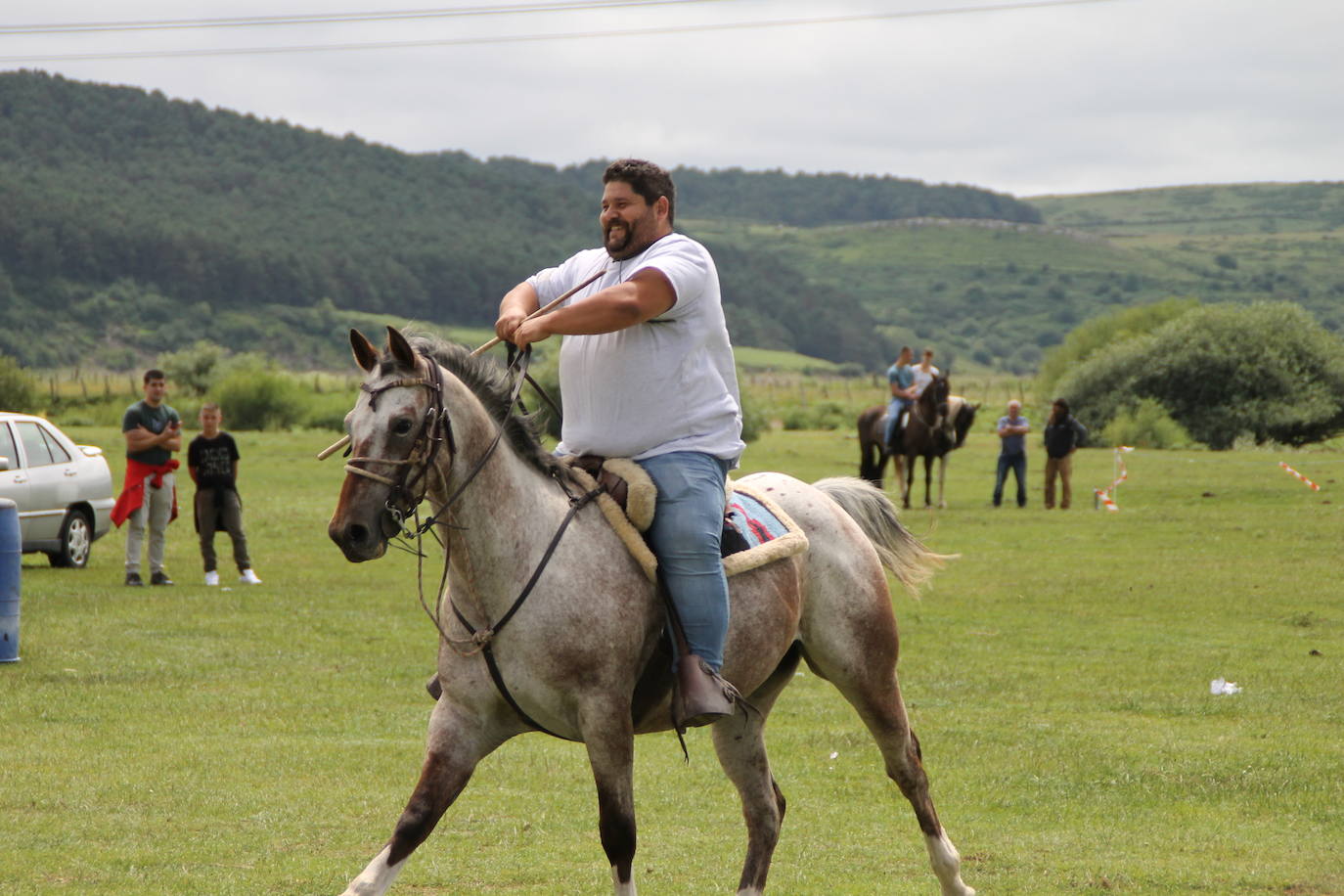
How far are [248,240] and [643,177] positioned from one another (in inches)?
6033

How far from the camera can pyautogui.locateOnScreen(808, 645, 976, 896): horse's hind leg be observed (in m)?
5.96

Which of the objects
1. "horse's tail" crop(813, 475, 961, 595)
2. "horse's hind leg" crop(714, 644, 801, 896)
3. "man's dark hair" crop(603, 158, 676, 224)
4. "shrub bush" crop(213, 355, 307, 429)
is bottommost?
"shrub bush" crop(213, 355, 307, 429)

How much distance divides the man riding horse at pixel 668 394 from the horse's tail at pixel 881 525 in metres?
1.46

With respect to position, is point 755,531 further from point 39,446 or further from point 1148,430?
point 1148,430

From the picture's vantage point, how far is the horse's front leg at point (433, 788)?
457cm

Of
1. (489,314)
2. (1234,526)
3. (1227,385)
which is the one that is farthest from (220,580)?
(489,314)

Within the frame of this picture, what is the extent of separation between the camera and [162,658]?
12.6 meters

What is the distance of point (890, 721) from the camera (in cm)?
600

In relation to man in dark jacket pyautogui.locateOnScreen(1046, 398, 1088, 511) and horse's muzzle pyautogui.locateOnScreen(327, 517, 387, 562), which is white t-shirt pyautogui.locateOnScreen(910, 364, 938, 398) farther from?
horse's muzzle pyautogui.locateOnScreen(327, 517, 387, 562)

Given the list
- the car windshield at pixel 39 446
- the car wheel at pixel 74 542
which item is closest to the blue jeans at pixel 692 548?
the car windshield at pixel 39 446

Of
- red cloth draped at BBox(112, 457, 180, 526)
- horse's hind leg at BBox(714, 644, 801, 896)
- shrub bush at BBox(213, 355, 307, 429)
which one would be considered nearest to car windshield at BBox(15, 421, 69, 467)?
red cloth draped at BBox(112, 457, 180, 526)

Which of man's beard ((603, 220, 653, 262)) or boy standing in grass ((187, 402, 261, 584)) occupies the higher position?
man's beard ((603, 220, 653, 262))

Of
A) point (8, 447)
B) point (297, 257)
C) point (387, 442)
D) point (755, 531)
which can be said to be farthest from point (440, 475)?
point (297, 257)

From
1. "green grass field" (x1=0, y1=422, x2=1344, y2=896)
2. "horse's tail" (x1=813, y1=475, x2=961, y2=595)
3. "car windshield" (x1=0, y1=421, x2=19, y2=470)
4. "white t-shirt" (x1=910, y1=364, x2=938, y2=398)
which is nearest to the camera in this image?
"horse's tail" (x1=813, y1=475, x2=961, y2=595)
